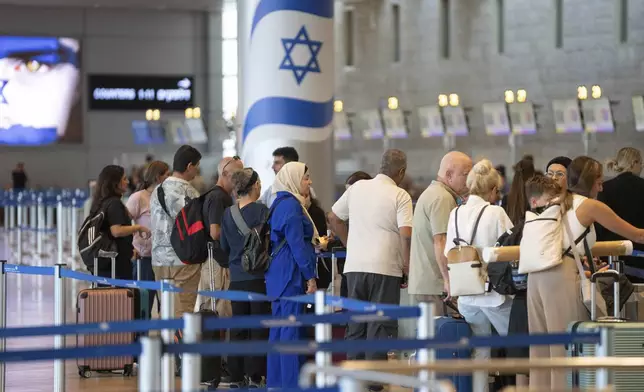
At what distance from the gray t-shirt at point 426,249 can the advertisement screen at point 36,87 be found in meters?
31.0

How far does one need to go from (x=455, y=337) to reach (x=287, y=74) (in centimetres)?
734

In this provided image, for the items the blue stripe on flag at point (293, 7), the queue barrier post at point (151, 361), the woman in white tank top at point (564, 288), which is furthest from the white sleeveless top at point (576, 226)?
the blue stripe on flag at point (293, 7)

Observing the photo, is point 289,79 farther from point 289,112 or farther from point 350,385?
point 350,385

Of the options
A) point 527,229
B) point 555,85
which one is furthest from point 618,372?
point 555,85

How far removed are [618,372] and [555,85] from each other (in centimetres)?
1983

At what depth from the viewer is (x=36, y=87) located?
38.7m

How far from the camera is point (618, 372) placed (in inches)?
263

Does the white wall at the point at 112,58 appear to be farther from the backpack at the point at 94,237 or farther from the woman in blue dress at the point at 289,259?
the woman in blue dress at the point at 289,259

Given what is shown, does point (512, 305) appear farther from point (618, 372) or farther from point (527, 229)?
point (618, 372)

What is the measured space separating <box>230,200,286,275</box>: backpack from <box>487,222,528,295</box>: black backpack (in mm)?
1518

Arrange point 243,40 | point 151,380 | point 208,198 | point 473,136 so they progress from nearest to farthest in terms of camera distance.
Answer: point 151,380 → point 208,198 → point 243,40 → point 473,136

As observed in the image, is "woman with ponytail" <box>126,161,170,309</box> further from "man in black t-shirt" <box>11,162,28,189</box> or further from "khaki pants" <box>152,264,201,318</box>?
"man in black t-shirt" <box>11,162,28,189</box>

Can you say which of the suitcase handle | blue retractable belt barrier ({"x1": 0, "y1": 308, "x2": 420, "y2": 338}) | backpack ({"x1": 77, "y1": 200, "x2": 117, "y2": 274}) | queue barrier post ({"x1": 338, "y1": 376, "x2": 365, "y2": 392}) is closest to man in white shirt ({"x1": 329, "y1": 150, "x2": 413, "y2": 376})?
the suitcase handle

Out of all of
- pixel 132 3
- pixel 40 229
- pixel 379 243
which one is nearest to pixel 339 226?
pixel 379 243
